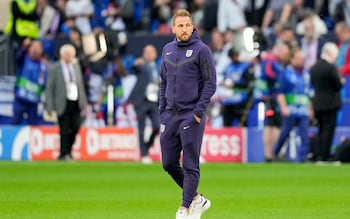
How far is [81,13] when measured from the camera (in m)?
33.3

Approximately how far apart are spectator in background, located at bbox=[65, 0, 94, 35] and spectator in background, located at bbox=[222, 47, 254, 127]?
5519 millimetres

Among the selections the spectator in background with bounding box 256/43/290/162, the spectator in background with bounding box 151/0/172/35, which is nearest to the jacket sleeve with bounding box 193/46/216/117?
the spectator in background with bounding box 256/43/290/162

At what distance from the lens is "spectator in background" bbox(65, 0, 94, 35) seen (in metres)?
33.2

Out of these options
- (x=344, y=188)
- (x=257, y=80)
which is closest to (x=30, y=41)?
(x=257, y=80)

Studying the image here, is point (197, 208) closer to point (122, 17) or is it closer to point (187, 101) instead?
point (187, 101)

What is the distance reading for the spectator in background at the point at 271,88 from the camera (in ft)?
90.2

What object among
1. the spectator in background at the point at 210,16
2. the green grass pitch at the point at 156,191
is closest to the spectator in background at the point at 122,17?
the spectator in background at the point at 210,16

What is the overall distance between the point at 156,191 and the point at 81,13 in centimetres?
1524

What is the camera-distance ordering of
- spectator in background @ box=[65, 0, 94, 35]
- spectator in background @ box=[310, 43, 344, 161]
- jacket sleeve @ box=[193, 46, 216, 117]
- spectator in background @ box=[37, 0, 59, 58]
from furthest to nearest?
spectator in background @ box=[37, 0, 59, 58] < spectator in background @ box=[65, 0, 94, 35] < spectator in background @ box=[310, 43, 344, 161] < jacket sleeve @ box=[193, 46, 216, 117]

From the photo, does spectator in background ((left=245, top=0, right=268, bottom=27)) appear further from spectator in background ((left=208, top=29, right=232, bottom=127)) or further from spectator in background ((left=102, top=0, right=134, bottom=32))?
spectator in background ((left=102, top=0, right=134, bottom=32))

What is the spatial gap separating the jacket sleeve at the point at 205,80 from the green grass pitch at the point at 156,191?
154 cm

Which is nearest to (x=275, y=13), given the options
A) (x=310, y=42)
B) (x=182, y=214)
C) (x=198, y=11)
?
(x=310, y=42)

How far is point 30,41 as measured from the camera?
3086cm

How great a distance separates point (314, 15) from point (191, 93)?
1746 centimetres
